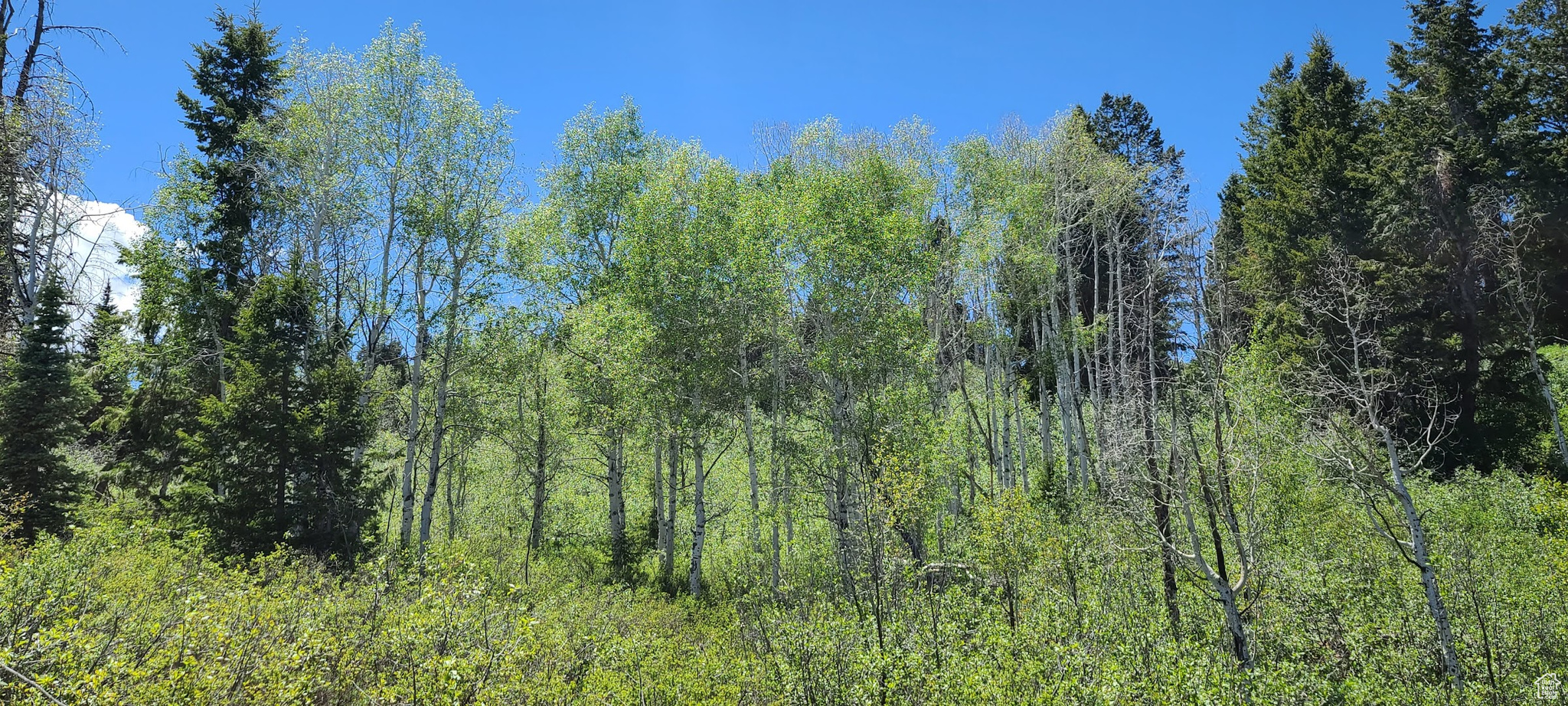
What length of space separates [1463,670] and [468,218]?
23299mm

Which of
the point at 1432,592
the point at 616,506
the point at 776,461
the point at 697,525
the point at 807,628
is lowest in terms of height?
the point at 807,628

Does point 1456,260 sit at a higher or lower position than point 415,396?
higher

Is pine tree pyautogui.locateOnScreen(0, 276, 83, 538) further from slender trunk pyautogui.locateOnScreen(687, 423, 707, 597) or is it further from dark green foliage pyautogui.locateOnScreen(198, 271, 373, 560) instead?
slender trunk pyautogui.locateOnScreen(687, 423, 707, 597)

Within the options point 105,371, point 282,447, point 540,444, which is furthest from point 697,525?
point 105,371

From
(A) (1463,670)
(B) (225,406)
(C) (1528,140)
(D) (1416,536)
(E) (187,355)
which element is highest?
(C) (1528,140)

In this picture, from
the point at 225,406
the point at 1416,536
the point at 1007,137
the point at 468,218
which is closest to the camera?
the point at 1416,536

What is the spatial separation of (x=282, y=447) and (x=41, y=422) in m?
6.05

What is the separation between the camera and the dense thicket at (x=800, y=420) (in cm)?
1019

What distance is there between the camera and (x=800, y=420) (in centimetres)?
2039

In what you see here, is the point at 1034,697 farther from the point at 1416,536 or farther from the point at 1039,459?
the point at 1039,459

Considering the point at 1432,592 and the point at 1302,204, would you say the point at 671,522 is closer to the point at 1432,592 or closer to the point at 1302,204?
the point at 1432,592

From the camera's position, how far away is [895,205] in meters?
21.3

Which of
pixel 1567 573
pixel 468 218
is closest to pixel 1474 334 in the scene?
pixel 1567 573

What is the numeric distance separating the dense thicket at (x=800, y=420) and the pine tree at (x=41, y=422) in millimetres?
99
